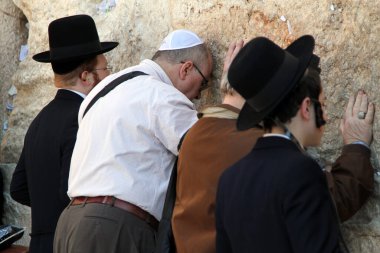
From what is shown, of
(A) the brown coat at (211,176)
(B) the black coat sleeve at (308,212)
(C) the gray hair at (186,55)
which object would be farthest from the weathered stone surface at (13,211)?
(B) the black coat sleeve at (308,212)

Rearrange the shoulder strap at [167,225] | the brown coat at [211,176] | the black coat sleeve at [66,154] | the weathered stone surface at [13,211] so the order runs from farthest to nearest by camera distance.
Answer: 1. the weathered stone surface at [13,211]
2. the black coat sleeve at [66,154]
3. the shoulder strap at [167,225]
4. the brown coat at [211,176]

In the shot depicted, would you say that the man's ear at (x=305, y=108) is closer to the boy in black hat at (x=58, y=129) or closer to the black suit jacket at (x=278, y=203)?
the black suit jacket at (x=278, y=203)

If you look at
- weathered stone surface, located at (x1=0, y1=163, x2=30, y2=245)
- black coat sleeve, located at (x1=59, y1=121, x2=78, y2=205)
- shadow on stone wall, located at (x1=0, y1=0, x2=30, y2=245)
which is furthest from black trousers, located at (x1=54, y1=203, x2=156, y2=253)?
shadow on stone wall, located at (x1=0, y1=0, x2=30, y2=245)

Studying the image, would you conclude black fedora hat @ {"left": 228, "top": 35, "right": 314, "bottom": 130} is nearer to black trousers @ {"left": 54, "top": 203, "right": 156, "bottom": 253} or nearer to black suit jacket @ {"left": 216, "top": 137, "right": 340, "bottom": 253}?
black suit jacket @ {"left": 216, "top": 137, "right": 340, "bottom": 253}

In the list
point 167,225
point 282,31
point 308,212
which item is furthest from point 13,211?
point 308,212

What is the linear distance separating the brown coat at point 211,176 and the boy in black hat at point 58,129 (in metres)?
0.84

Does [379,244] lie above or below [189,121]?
below

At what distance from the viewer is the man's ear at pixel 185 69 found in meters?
3.28

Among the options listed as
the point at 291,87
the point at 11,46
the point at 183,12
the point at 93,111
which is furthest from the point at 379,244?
the point at 11,46

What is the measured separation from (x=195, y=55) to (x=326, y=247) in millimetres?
1474

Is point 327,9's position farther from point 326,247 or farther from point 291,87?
point 326,247

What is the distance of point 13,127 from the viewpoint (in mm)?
4879

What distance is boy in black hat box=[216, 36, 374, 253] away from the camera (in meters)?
2.08

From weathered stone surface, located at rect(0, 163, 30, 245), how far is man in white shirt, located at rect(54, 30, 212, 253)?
1.76m
